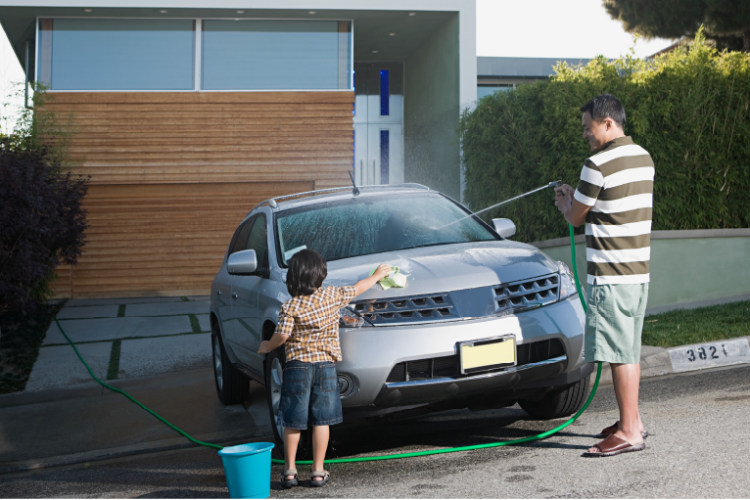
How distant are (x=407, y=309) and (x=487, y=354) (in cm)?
50


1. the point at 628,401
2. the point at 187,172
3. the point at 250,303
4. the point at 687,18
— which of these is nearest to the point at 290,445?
the point at 250,303

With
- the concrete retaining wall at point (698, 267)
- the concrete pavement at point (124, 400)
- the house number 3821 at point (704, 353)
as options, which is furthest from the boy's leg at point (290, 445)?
the concrete retaining wall at point (698, 267)

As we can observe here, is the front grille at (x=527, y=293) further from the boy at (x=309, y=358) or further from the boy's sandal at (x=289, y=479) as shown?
the boy's sandal at (x=289, y=479)

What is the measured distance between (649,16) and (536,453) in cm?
1507

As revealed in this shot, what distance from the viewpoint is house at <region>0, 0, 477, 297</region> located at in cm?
1694

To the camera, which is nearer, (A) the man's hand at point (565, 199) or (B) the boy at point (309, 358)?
(B) the boy at point (309, 358)

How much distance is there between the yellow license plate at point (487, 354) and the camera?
15.3 feet

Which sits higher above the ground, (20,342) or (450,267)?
(450,267)

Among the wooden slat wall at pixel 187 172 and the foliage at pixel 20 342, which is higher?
the wooden slat wall at pixel 187 172

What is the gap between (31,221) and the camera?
496 inches

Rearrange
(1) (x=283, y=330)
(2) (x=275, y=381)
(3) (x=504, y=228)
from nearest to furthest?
(1) (x=283, y=330), (2) (x=275, y=381), (3) (x=504, y=228)

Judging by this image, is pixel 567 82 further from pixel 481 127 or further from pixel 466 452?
pixel 466 452

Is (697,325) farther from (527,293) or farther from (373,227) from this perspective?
(527,293)

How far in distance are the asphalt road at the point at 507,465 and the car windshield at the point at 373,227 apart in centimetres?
127
